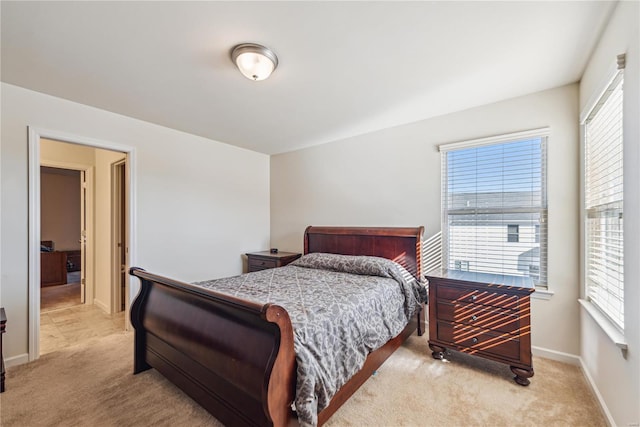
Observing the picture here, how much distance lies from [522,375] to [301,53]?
112 inches

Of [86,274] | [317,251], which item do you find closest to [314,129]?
[317,251]

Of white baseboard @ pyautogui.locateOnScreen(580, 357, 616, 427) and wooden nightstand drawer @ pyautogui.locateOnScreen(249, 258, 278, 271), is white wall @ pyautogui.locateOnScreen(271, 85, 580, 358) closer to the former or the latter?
white baseboard @ pyautogui.locateOnScreen(580, 357, 616, 427)

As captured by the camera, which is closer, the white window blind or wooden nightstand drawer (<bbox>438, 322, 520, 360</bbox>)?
the white window blind

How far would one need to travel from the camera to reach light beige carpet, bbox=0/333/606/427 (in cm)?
181

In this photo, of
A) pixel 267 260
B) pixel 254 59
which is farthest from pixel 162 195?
pixel 254 59

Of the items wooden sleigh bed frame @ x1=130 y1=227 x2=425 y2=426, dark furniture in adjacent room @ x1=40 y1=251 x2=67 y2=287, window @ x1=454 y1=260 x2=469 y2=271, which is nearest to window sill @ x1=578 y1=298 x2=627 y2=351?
window @ x1=454 y1=260 x2=469 y2=271

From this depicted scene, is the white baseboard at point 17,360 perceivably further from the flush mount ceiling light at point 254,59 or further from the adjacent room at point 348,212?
the flush mount ceiling light at point 254,59

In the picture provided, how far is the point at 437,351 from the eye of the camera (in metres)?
2.55

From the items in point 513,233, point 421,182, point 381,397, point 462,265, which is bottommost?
point 381,397

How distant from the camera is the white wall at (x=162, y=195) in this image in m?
2.45

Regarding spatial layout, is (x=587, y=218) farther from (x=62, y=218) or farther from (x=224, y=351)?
(x=62, y=218)

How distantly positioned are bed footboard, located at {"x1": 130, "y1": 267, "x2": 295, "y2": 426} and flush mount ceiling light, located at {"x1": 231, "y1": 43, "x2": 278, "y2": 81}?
4.93 feet

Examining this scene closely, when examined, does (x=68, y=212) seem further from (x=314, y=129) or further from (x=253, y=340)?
(x=253, y=340)

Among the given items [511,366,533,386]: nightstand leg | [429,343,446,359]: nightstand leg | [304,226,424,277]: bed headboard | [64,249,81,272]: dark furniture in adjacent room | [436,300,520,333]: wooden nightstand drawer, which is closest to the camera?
[511,366,533,386]: nightstand leg
